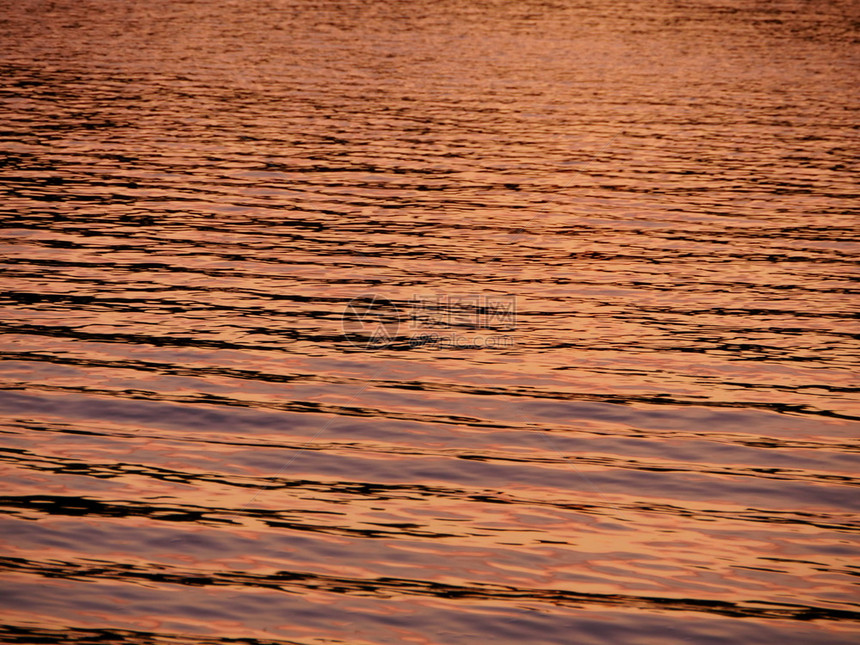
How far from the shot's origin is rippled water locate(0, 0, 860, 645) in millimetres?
9508

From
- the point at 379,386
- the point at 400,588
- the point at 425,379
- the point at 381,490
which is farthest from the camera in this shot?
the point at 425,379

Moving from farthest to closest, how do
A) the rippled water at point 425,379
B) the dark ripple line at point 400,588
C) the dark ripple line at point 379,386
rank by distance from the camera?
the dark ripple line at point 379,386 < the rippled water at point 425,379 < the dark ripple line at point 400,588

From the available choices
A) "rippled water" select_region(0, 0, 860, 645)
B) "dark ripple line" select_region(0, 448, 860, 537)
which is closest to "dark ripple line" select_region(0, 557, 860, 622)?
"rippled water" select_region(0, 0, 860, 645)

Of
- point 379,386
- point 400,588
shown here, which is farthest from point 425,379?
point 400,588

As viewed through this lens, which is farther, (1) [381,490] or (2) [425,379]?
(2) [425,379]

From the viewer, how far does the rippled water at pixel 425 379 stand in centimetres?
951

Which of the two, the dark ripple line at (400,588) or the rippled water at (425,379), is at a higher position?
the rippled water at (425,379)

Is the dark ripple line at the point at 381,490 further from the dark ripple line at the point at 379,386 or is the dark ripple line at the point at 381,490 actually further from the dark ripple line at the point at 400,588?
the dark ripple line at the point at 379,386

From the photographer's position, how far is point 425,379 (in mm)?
14703

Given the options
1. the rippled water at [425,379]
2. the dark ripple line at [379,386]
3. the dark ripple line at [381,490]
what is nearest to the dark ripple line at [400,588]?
the rippled water at [425,379]

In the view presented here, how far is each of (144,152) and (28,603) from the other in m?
21.3

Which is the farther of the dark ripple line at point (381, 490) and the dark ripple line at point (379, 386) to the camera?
the dark ripple line at point (379, 386)

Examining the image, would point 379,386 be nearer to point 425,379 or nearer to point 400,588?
point 425,379

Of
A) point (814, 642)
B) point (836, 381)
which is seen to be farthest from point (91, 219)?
point (814, 642)
